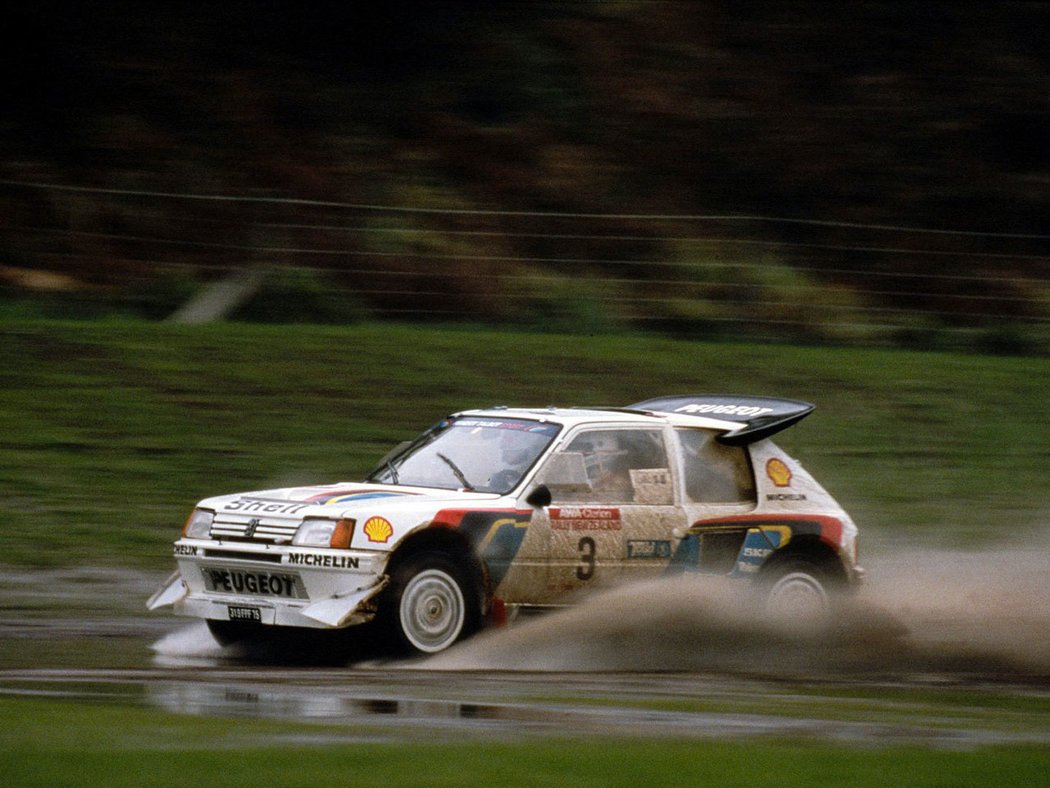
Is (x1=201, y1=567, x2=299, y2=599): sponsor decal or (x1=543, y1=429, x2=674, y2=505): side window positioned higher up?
(x1=543, y1=429, x2=674, y2=505): side window

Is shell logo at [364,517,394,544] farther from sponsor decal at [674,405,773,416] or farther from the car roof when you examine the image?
sponsor decal at [674,405,773,416]

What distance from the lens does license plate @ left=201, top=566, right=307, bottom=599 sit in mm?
10125

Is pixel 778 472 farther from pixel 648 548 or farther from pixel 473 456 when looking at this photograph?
pixel 473 456

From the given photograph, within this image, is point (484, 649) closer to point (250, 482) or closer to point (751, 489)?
point (751, 489)

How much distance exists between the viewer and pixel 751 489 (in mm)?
11797

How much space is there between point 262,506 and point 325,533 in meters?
0.55

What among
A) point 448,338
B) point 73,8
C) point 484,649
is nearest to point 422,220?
point 448,338

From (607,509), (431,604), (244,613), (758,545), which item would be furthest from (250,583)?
(758,545)

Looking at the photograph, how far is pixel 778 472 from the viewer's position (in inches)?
473

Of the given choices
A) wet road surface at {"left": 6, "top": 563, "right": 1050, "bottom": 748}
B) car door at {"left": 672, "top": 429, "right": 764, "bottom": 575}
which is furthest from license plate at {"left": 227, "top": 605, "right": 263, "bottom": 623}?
car door at {"left": 672, "top": 429, "right": 764, "bottom": 575}

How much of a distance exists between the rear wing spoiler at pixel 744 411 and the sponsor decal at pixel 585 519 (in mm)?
→ 1163

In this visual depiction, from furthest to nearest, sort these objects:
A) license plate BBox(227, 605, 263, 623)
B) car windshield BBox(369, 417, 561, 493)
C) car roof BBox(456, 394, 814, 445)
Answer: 1. car roof BBox(456, 394, 814, 445)
2. car windshield BBox(369, 417, 561, 493)
3. license plate BBox(227, 605, 263, 623)

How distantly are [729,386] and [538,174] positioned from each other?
10.0 m

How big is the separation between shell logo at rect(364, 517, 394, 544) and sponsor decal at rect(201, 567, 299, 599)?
1.55ft
